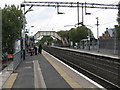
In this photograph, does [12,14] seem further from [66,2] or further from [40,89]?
[40,89]

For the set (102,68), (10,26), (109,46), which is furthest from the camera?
(109,46)

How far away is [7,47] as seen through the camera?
24.8m

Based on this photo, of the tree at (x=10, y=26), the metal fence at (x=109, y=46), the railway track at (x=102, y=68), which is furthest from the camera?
the metal fence at (x=109, y=46)

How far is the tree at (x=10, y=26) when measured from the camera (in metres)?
23.3

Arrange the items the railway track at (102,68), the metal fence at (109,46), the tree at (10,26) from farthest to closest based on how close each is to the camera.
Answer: the metal fence at (109,46)
the tree at (10,26)
the railway track at (102,68)

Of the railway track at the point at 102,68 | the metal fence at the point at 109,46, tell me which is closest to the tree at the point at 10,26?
the railway track at the point at 102,68

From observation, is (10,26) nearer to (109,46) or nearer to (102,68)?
(102,68)

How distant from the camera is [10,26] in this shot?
23.5m

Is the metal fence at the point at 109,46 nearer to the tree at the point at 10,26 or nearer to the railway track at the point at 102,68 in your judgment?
the tree at the point at 10,26

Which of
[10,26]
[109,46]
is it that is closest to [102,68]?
[10,26]

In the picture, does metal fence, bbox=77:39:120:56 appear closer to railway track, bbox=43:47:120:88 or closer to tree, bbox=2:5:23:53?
tree, bbox=2:5:23:53

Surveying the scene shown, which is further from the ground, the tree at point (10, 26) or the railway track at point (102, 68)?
the tree at point (10, 26)

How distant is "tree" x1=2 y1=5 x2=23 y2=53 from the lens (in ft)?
76.6

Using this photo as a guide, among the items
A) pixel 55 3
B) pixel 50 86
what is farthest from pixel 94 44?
pixel 50 86
